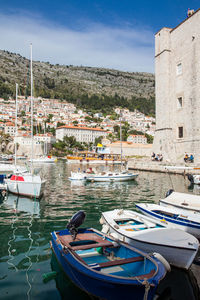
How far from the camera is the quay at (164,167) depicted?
21000mm

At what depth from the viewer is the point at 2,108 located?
131 m

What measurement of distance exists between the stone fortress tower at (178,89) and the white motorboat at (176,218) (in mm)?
16374

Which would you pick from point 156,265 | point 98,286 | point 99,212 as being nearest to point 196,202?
point 99,212

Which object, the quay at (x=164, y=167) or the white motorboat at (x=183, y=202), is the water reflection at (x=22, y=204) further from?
the quay at (x=164, y=167)

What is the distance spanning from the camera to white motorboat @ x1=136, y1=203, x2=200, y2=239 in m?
5.84

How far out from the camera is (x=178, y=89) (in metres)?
25.2

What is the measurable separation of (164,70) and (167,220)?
899 inches

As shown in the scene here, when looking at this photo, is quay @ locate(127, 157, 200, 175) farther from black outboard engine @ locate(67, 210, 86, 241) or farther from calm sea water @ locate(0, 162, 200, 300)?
black outboard engine @ locate(67, 210, 86, 241)

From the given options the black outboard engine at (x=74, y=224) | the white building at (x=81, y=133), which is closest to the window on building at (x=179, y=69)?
the black outboard engine at (x=74, y=224)

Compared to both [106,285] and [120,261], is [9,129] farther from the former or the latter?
[106,285]

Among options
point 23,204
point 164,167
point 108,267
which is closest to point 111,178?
point 164,167

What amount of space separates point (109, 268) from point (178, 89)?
2398 cm

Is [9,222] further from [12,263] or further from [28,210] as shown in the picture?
[12,263]

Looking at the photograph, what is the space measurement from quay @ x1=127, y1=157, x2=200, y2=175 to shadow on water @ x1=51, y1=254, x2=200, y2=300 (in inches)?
674
